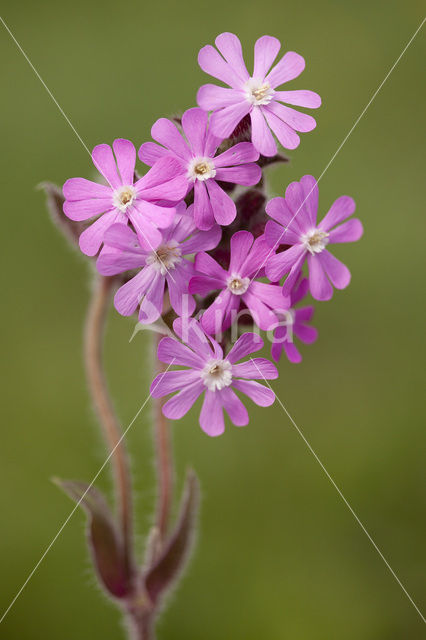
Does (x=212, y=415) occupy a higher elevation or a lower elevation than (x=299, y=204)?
lower

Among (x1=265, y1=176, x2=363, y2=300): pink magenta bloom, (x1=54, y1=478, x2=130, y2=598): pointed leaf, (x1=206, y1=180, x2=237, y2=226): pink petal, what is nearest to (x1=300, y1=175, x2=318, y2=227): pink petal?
(x1=265, y1=176, x2=363, y2=300): pink magenta bloom

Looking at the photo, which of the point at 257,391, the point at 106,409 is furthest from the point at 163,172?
the point at 106,409

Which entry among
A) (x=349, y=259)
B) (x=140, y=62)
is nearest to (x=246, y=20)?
(x=140, y=62)

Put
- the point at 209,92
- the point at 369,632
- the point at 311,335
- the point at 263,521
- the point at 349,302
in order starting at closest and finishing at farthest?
1. the point at 209,92
2. the point at 311,335
3. the point at 369,632
4. the point at 263,521
5. the point at 349,302

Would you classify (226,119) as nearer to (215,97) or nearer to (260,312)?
(215,97)

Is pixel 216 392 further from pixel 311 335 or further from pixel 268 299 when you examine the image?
pixel 311 335

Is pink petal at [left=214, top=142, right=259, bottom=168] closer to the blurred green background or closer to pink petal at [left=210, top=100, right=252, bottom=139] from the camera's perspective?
pink petal at [left=210, top=100, right=252, bottom=139]
